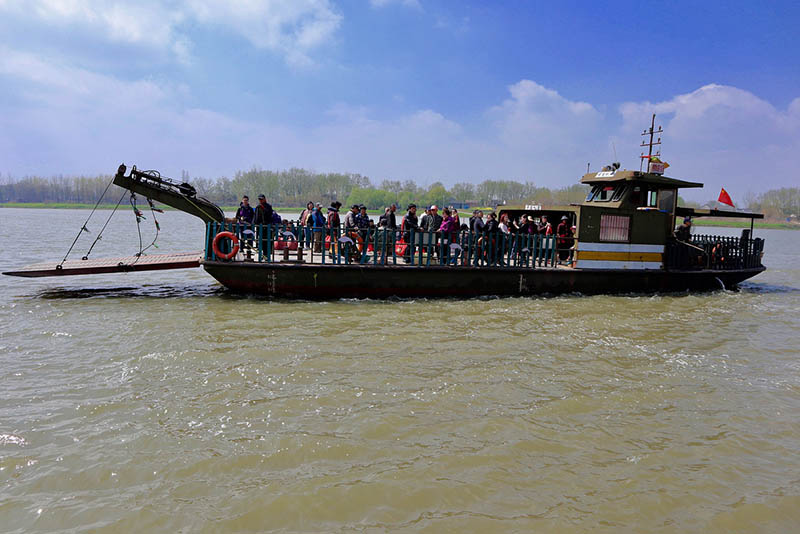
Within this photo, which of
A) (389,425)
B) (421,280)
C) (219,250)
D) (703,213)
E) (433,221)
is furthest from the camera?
(703,213)

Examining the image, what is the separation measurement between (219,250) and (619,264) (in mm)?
9811

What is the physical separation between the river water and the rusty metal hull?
5.26 ft

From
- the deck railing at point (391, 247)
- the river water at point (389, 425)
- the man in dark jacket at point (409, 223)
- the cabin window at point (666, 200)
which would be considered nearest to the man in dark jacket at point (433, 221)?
the man in dark jacket at point (409, 223)

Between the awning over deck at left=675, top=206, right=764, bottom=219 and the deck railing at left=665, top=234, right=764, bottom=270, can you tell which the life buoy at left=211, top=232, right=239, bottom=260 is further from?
the awning over deck at left=675, top=206, right=764, bottom=219

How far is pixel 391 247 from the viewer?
40.4 ft

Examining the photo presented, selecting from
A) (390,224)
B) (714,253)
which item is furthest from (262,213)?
(714,253)

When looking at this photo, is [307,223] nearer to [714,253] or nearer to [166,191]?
[166,191]

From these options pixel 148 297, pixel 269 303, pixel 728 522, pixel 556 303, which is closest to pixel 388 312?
pixel 269 303

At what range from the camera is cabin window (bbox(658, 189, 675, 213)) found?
1317 centimetres

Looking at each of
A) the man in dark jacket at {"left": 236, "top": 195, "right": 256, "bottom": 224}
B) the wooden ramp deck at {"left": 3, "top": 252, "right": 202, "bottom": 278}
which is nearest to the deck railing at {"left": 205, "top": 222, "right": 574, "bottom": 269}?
the man in dark jacket at {"left": 236, "top": 195, "right": 256, "bottom": 224}

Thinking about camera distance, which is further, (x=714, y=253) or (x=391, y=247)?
(x=714, y=253)

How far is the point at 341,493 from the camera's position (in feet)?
13.0

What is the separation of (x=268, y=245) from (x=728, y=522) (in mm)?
9541

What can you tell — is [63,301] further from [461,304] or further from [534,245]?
[534,245]
